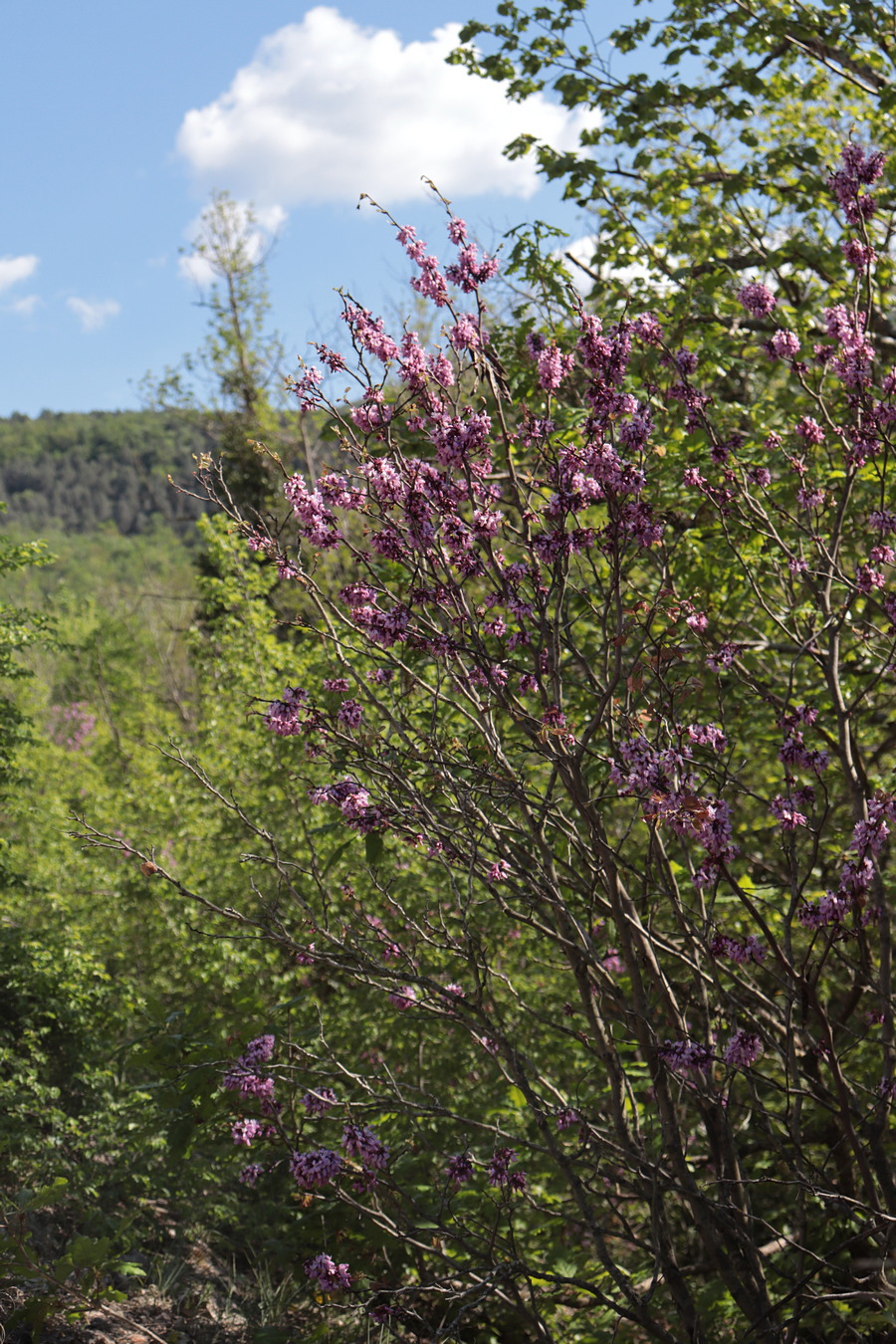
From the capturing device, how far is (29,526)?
108 meters

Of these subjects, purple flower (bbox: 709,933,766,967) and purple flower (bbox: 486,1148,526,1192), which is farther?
purple flower (bbox: 486,1148,526,1192)

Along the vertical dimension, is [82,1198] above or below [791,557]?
below

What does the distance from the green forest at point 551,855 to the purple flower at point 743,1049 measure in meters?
0.01

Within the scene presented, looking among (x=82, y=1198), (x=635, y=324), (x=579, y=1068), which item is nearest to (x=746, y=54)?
(x=635, y=324)

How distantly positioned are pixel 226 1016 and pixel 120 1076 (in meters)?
2.73

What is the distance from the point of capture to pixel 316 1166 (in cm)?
285

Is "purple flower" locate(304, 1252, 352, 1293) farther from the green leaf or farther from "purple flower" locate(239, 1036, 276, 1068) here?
the green leaf

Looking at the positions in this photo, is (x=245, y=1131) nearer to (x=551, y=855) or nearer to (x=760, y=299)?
(x=551, y=855)

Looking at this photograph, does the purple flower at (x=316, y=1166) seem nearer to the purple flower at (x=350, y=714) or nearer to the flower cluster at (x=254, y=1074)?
the flower cluster at (x=254, y=1074)

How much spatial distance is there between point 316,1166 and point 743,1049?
1256 millimetres

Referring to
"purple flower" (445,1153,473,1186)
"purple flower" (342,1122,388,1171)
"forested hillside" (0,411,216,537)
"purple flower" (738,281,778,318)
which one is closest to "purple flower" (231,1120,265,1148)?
"purple flower" (342,1122,388,1171)

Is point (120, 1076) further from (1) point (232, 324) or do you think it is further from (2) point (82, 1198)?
(1) point (232, 324)

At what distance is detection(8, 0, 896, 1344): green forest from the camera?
8.96ft

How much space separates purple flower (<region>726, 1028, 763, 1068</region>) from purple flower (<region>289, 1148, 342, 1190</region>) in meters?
1.19
